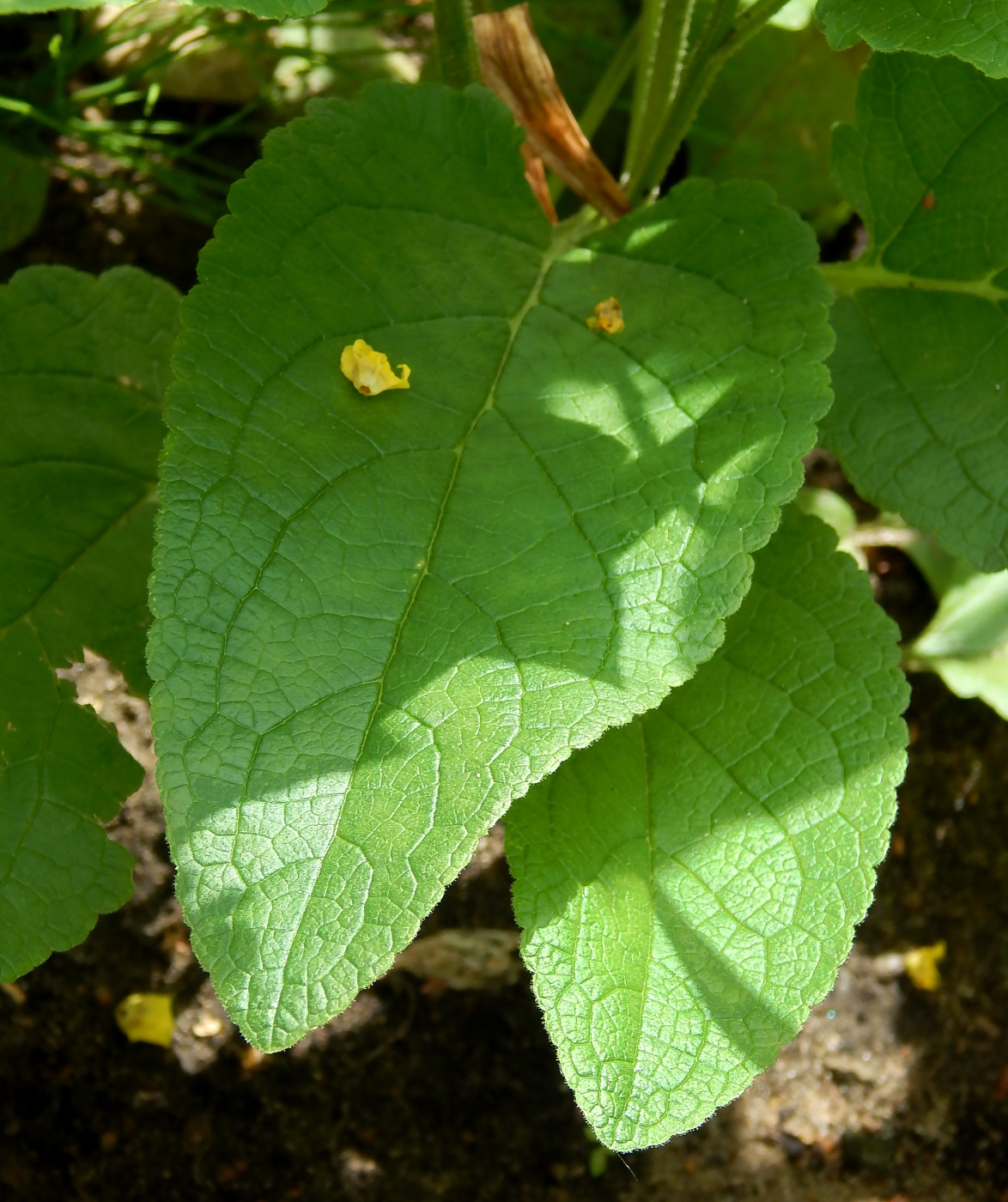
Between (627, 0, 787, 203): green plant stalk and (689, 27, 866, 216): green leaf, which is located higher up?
(627, 0, 787, 203): green plant stalk

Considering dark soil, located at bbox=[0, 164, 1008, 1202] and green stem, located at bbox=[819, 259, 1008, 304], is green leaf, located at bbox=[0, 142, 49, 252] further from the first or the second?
green stem, located at bbox=[819, 259, 1008, 304]

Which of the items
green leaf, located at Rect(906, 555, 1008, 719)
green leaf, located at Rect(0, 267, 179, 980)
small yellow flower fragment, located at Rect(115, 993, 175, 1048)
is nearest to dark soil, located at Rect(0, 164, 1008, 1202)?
small yellow flower fragment, located at Rect(115, 993, 175, 1048)

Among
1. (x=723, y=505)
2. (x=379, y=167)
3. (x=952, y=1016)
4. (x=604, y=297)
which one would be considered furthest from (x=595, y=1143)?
(x=379, y=167)

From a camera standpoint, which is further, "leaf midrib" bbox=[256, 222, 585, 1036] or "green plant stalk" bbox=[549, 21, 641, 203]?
"green plant stalk" bbox=[549, 21, 641, 203]

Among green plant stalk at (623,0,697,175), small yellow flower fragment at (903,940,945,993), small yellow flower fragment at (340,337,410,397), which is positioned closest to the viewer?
small yellow flower fragment at (340,337,410,397)

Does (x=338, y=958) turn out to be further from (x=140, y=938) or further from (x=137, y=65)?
(x=137, y=65)

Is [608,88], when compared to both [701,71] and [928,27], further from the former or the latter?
[928,27]

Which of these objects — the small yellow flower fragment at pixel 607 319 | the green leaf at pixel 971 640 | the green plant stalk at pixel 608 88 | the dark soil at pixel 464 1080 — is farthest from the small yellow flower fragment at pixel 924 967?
the green plant stalk at pixel 608 88

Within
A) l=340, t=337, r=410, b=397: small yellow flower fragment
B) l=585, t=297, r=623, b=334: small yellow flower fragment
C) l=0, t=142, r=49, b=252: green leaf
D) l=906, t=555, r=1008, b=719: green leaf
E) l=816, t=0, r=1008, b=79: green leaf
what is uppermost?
l=816, t=0, r=1008, b=79: green leaf
